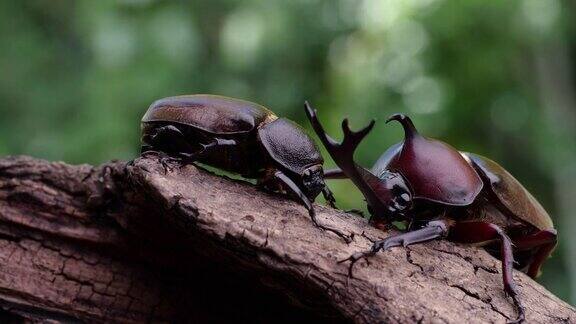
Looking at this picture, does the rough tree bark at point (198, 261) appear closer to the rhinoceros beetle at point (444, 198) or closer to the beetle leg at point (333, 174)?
the rhinoceros beetle at point (444, 198)

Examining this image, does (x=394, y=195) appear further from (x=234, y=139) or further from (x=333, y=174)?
(x=234, y=139)

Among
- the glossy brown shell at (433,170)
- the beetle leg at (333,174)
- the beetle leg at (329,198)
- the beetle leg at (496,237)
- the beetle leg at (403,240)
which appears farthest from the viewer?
the beetle leg at (333,174)

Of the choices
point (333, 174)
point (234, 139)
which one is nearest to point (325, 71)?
point (333, 174)

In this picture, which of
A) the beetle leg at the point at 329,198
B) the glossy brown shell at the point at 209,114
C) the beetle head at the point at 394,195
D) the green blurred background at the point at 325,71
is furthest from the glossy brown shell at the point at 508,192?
the green blurred background at the point at 325,71

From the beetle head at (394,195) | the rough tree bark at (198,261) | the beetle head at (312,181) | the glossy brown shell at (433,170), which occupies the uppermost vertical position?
the glossy brown shell at (433,170)

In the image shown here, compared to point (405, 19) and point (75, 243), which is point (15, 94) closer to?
point (405, 19)

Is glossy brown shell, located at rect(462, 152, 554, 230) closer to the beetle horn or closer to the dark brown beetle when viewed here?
the beetle horn

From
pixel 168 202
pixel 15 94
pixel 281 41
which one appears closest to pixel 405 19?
pixel 281 41
